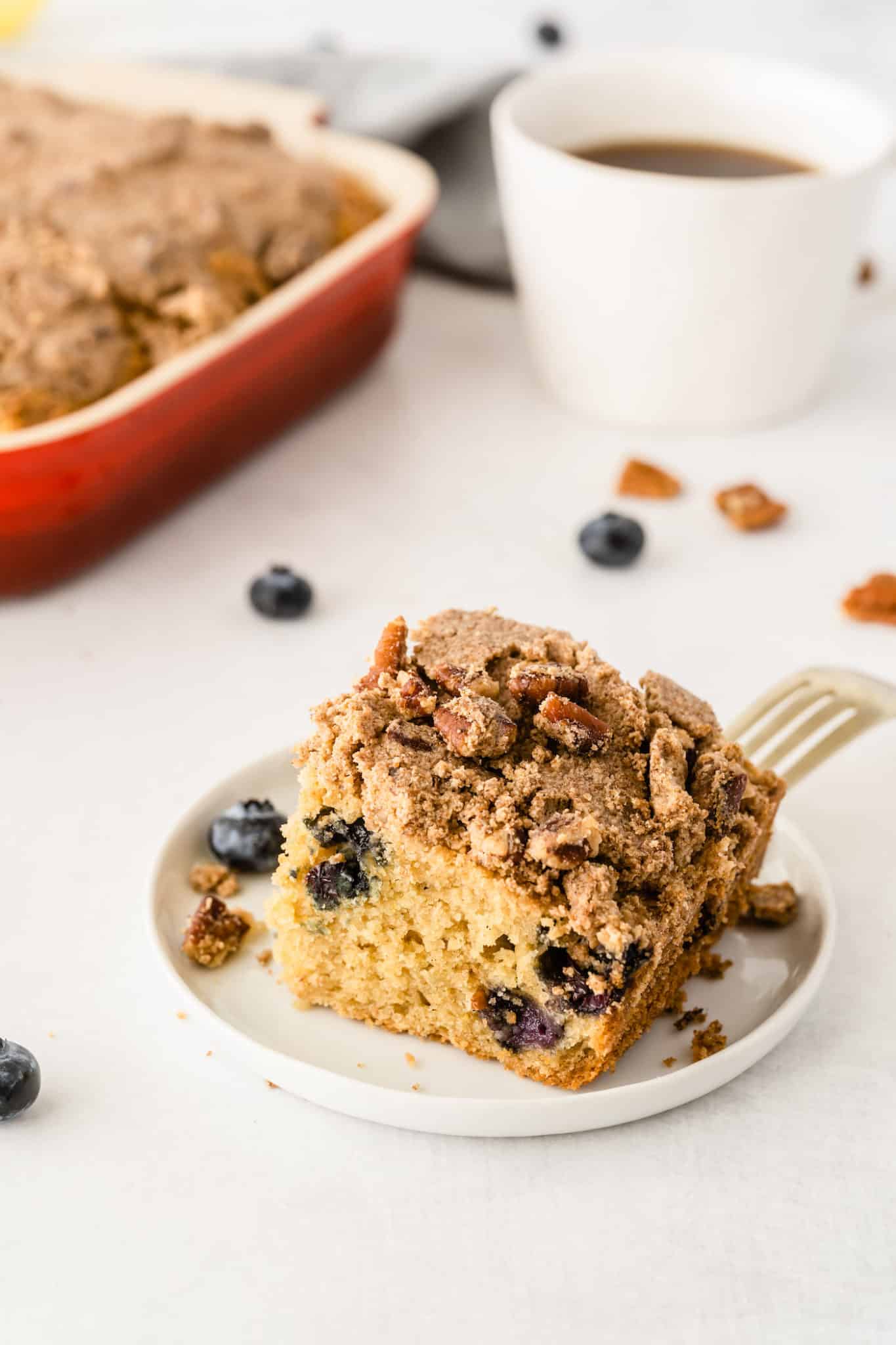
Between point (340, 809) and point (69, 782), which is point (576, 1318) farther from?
point (69, 782)

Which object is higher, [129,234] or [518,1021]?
[129,234]

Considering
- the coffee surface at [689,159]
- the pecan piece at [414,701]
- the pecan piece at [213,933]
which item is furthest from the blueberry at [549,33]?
the pecan piece at [213,933]

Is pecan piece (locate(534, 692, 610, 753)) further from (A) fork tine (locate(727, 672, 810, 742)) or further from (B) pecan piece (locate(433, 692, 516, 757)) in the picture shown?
(A) fork tine (locate(727, 672, 810, 742))

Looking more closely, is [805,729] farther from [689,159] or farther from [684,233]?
[689,159]

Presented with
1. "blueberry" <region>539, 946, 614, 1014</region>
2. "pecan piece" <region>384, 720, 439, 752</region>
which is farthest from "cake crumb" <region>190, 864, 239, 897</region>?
"blueberry" <region>539, 946, 614, 1014</region>

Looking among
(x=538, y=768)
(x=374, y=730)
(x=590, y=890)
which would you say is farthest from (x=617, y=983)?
(x=374, y=730)

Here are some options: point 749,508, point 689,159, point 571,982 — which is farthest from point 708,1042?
point 689,159
